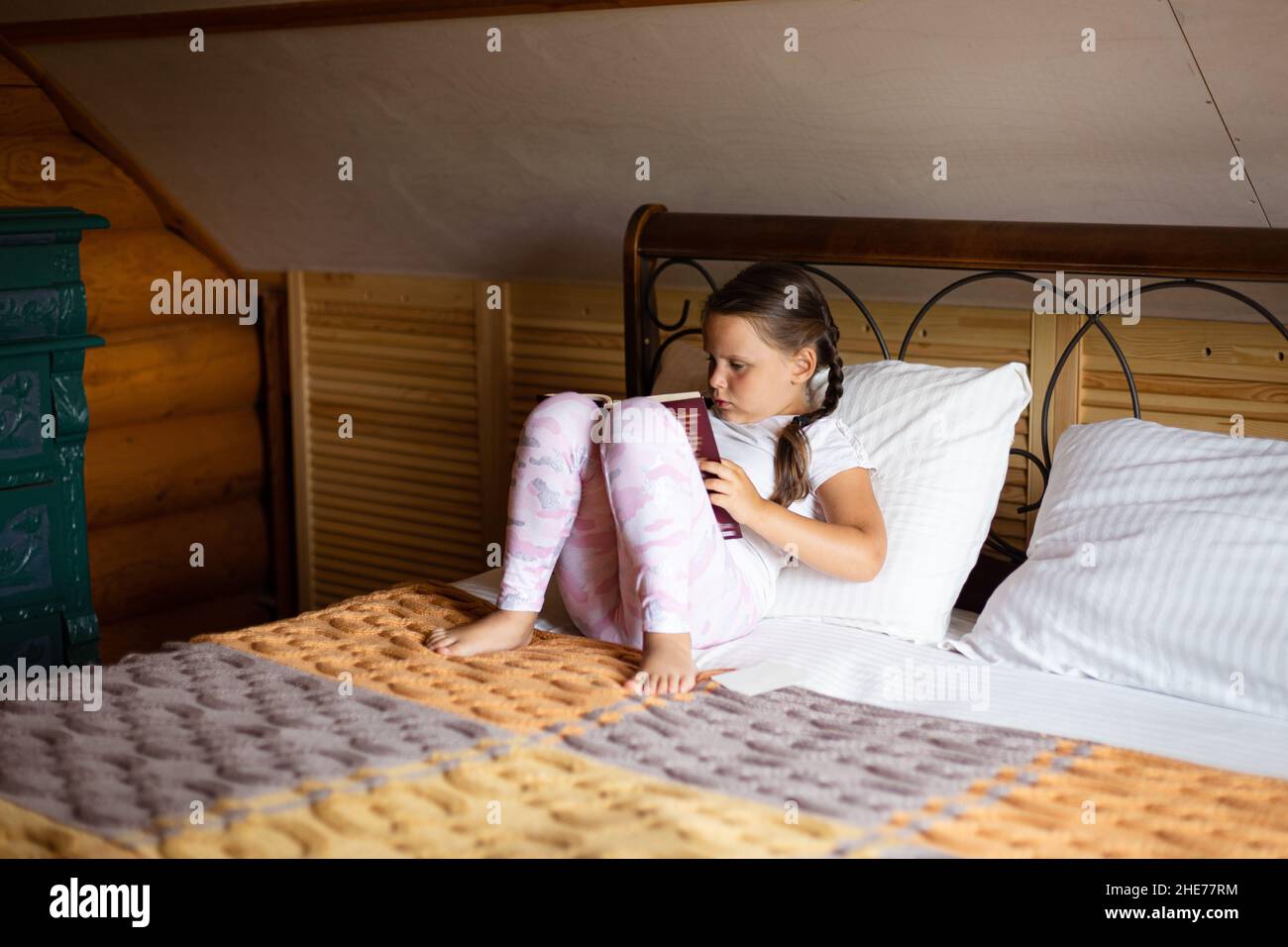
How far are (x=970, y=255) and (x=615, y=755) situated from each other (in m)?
1.12

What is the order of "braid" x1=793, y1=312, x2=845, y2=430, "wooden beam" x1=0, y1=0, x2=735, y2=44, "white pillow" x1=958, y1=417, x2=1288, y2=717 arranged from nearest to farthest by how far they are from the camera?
"white pillow" x1=958, y1=417, x2=1288, y2=717, "braid" x1=793, y1=312, x2=845, y2=430, "wooden beam" x1=0, y1=0, x2=735, y2=44

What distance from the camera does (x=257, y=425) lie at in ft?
12.0

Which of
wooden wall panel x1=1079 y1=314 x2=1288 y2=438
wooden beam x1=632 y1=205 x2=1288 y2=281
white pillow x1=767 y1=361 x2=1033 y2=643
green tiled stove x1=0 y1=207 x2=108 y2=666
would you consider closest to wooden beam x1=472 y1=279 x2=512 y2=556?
wooden beam x1=632 y1=205 x2=1288 y2=281

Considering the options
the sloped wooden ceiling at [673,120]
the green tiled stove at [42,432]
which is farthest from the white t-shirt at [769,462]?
the green tiled stove at [42,432]

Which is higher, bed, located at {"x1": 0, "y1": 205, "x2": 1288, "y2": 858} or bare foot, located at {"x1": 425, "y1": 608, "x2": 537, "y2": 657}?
bare foot, located at {"x1": 425, "y1": 608, "x2": 537, "y2": 657}

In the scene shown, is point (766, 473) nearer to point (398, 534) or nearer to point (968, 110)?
point (968, 110)

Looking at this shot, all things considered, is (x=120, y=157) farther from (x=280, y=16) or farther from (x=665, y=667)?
(x=665, y=667)

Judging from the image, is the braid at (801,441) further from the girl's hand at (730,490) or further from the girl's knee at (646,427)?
the girl's knee at (646,427)

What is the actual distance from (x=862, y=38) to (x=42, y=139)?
215 cm

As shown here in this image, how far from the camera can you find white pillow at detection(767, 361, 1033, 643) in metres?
1.99

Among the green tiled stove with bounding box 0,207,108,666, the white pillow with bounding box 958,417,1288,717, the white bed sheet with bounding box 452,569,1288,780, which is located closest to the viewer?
the white bed sheet with bounding box 452,569,1288,780

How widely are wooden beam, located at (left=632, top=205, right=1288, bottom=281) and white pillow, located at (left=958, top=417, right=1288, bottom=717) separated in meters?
0.26

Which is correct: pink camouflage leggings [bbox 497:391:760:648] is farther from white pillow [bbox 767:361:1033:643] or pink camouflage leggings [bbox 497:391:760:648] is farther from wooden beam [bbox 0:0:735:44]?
wooden beam [bbox 0:0:735:44]
